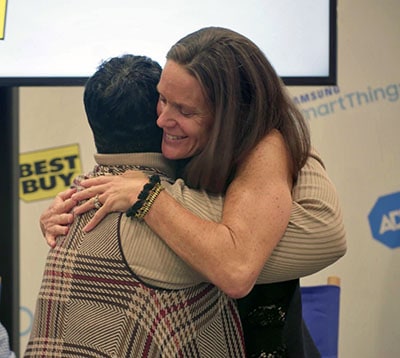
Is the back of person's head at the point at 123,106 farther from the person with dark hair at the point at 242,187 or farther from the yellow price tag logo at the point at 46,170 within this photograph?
the yellow price tag logo at the point at 46,170

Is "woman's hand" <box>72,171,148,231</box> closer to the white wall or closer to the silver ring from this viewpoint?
the silver ring

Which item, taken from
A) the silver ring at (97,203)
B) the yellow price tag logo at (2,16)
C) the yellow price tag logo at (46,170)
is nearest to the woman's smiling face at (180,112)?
the silver ring at (97,203)

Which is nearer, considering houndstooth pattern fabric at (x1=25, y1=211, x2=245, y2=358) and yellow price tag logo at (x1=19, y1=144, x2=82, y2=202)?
houndstooth pattern fabric at (x1=25, y1=211, x2=245, y2=358)

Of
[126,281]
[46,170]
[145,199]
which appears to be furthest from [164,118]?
[46,170]

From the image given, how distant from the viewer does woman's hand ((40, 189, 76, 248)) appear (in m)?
1.26

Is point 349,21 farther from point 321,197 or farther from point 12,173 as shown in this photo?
point 321,197

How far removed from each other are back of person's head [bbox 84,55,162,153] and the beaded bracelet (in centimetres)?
9

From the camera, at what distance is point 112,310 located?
3.84 ft

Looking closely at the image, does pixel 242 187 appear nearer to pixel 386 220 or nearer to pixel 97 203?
pixel 97 203

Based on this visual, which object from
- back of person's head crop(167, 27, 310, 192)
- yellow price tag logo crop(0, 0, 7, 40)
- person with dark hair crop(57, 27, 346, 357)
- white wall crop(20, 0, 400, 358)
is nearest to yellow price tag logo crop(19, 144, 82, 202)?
white wall crop(20, 0, 400, 358)

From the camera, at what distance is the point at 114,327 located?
1169mm

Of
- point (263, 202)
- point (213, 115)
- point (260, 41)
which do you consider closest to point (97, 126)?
point (213, 115)

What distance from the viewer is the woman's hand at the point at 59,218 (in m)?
1.26

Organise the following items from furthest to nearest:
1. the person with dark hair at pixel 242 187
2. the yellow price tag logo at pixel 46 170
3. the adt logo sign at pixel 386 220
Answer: the adt logo sign at pixel 386 220
the yellow price tag logo at pixel 46 170
the person with dark hair at pixel 242 187
